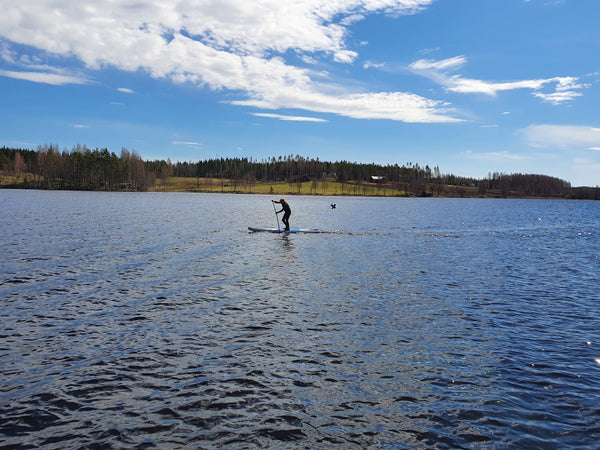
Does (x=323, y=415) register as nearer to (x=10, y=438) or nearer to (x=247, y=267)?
(x=10, y=438)

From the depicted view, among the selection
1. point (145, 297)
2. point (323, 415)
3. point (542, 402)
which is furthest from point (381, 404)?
point (145, 297)

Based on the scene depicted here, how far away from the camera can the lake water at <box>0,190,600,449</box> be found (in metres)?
9.20

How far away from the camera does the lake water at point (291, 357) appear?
920cm

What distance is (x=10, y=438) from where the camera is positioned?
28.2ft

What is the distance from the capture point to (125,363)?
Answer: 12.4 m

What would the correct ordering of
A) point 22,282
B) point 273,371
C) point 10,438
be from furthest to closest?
point 22,282
point 273,371
point 10,438

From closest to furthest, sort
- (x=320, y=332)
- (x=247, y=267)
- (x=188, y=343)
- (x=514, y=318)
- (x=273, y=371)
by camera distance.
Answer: (x=273, y=371)
(x=188, y=343)
(x=320, y=332)
(x=514, y=318)
(x=247, y=267)

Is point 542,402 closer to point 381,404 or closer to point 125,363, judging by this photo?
point 381,404

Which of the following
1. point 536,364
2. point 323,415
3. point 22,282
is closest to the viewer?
point 323,415

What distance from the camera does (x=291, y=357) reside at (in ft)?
42.9

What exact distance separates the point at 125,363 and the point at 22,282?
1395cm

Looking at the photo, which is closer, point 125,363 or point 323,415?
point 323,415

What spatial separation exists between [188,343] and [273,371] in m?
3.69

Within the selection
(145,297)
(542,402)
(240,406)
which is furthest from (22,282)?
(542,402)
